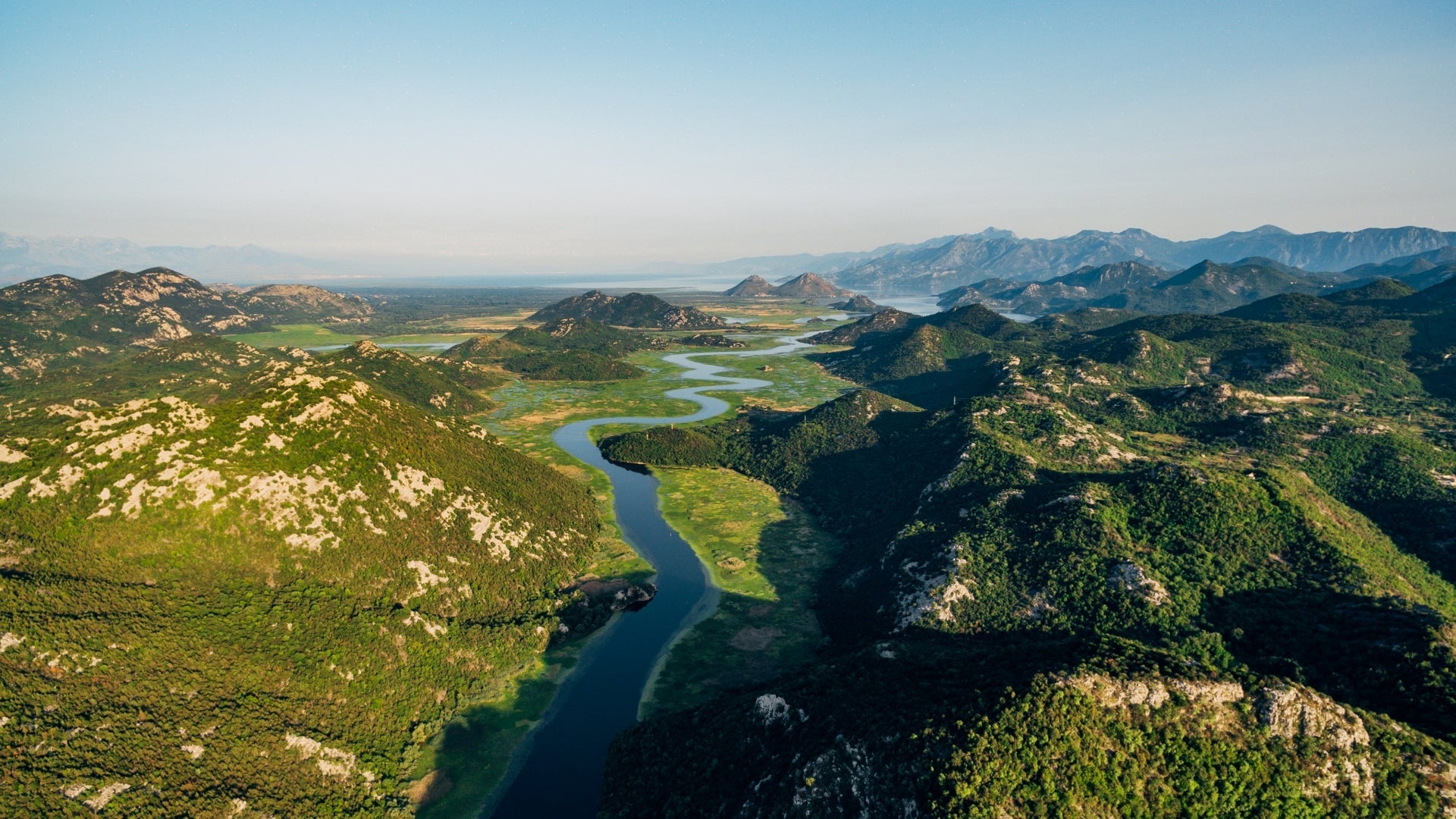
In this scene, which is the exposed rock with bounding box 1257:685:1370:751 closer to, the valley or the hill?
the valley

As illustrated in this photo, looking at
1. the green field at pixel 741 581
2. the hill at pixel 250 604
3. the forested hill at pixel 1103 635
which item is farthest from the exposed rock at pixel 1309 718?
the hill at pixel 250 604

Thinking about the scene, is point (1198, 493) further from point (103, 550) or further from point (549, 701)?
point (103, 550)

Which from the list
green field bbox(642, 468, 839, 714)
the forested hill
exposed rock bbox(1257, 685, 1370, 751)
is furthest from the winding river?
exposed rock bbox(1257, 685, 1370, 751)

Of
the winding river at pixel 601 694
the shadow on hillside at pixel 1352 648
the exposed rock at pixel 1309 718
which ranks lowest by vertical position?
the winding river at pixel 601 694

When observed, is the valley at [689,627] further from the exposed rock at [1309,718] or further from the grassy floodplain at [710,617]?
the grassy floodplain at [710,617]

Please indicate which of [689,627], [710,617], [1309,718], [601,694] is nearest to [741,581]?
[710,617]

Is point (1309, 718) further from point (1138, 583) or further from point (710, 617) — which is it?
point (710, 617)
